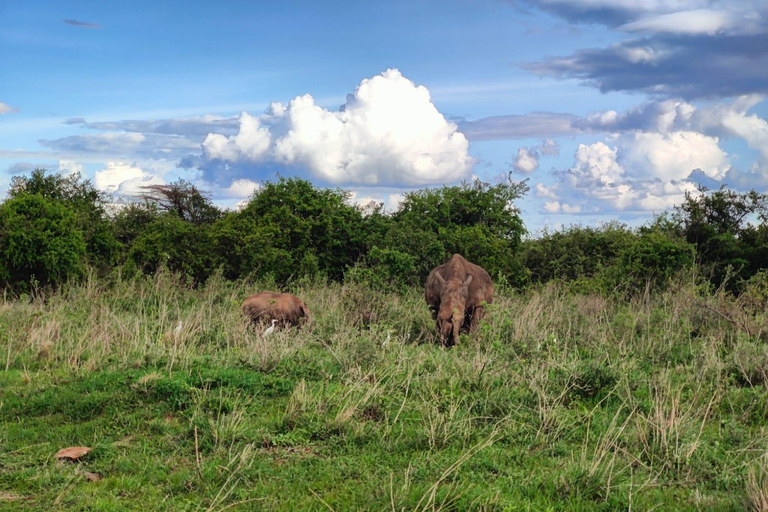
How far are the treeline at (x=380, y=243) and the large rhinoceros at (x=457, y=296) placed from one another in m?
3.57

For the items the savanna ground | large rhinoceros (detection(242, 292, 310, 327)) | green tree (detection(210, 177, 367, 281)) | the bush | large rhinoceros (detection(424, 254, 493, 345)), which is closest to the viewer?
the savanna ground

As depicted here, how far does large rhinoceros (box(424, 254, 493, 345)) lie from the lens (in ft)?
41.6

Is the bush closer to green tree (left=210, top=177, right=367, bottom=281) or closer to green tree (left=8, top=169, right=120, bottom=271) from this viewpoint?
green tree (left=210, top=177, right=367, bottom=281)

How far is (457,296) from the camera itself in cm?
1318

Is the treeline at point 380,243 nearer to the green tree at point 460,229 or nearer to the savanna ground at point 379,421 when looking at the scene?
the green tree at point 460,229

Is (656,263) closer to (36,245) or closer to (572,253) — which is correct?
(572,253)

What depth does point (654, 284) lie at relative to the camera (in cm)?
1719

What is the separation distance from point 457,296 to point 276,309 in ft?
11.1

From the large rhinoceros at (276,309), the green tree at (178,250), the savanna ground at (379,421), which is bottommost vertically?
the savanna ground at (379,421)

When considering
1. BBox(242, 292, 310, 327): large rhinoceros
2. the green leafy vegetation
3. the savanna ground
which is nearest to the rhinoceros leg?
the green leafy vegetation

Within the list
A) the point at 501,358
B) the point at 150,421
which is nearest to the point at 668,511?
the point at 501,358

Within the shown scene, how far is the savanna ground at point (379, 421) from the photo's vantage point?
19.2 feet

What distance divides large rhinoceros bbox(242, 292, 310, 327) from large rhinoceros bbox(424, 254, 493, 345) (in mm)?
2548

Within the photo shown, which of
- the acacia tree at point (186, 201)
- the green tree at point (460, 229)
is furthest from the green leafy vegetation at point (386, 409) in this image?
the acacia tree at point (186, 201)
